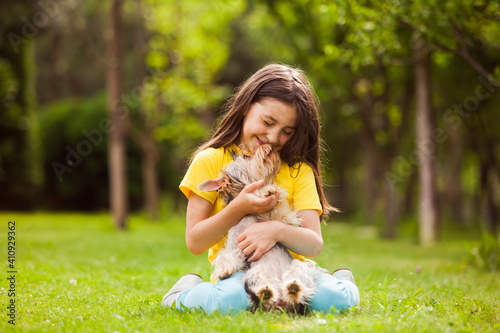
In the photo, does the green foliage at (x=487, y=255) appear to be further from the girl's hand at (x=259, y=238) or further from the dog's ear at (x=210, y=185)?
the dog's ear at (x=210, y=185)

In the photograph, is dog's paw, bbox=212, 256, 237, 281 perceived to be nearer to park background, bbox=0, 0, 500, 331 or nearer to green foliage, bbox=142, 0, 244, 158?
park background, bbox=0, 0, 500, 331

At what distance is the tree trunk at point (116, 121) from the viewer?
13.8 meters

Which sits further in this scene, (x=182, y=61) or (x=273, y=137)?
(x=182, y=61)

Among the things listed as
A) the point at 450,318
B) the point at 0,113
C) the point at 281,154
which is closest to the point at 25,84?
the point at 0,113

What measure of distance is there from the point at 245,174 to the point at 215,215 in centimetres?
38

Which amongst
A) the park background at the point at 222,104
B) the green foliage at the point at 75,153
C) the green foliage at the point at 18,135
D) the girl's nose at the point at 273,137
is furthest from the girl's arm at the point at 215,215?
the green foliage at the point at 75,153

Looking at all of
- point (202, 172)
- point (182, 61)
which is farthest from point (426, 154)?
point (202, 172)

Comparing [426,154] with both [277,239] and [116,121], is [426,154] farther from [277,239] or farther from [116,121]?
[277,239]

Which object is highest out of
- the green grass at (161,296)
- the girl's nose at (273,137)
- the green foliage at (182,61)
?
the green foliage at (182,61)

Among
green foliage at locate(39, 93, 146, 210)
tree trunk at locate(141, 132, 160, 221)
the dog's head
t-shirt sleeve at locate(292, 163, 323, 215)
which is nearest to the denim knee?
t-shirt sleeve at locate(292, 163, 323, 215)

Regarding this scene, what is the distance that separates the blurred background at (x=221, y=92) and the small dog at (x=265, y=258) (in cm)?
403

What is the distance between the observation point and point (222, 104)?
14945 millimetres

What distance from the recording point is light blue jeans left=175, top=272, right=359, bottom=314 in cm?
362

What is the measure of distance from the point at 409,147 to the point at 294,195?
20471 mm
